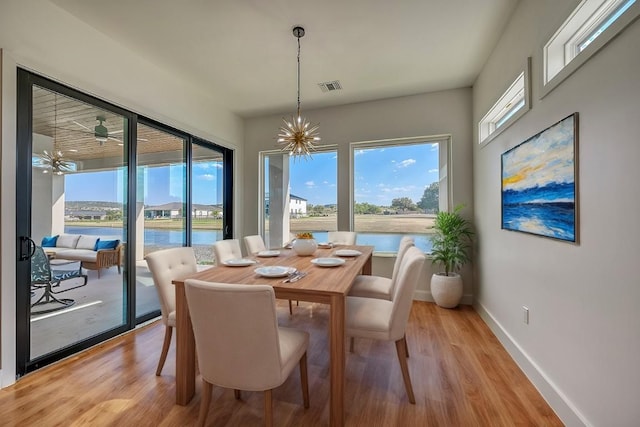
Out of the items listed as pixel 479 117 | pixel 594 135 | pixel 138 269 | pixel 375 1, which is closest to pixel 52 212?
pixel 138 269

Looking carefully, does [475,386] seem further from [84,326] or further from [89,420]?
[84,326]

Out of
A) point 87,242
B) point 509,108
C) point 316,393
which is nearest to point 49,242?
point 87,242

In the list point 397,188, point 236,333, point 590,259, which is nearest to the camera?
point 236,333

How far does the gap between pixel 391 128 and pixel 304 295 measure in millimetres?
3185

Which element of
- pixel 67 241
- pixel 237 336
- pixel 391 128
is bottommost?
pixel 237 336

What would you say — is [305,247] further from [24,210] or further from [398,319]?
[24,210]

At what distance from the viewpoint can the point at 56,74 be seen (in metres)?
2.21

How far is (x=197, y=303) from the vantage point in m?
1.31

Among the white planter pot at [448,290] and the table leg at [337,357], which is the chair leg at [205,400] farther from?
the white planter pot at [448,290]

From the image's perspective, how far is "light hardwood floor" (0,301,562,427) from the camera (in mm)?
1623

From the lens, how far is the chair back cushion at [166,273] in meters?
1.98

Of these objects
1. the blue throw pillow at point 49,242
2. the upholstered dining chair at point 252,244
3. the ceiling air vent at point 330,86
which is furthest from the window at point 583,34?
the blue throw pillow at point 49,242

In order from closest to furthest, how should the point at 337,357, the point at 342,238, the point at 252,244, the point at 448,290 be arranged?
the point at 337,357, the point at 252,244, the point at 448,290, the point at 342,238

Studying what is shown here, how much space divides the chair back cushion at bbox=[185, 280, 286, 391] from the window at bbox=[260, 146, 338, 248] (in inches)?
123
